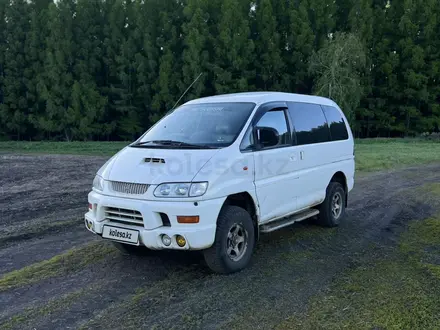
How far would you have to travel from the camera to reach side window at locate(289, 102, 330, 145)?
6105 millimetres

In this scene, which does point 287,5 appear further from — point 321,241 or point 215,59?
point 321,241

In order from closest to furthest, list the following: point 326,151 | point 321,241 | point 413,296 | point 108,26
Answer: point 413,296 < point 321,241 < point 326,151 < point 108,26

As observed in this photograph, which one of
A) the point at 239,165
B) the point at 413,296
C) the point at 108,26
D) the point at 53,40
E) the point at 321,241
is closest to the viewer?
the point at 413,296

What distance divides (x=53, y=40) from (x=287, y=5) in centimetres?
1830

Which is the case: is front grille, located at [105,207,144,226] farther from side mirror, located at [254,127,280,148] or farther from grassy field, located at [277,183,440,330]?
grassy field, located at [277,183,440,330]

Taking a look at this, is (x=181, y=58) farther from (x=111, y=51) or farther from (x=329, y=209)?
(x=329, y=209)

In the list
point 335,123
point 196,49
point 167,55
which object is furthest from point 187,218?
point 167,55

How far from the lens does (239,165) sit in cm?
492

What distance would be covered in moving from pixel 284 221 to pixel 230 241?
1.18 m

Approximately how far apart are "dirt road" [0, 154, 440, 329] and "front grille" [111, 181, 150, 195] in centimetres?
101

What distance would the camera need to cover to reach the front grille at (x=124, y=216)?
462cm

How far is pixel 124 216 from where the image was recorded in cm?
475

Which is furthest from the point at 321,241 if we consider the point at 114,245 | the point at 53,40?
the point at 53,40

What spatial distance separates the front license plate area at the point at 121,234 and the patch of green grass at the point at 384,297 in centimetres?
180
